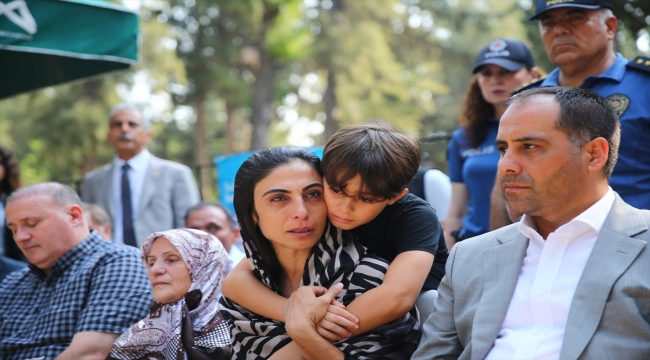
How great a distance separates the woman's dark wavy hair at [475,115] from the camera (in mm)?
4215

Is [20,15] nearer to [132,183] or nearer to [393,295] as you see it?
[132,183]

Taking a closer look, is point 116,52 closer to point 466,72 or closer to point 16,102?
point 16,102

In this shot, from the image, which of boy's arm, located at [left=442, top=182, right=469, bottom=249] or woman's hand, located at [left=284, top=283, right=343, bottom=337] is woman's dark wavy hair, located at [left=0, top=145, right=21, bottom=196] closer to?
boy's arm, located at [left=442, top=182, right=469, bottom=249]

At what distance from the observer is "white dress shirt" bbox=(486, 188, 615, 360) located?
87.7 inches

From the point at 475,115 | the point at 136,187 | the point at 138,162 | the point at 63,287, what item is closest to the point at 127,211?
the point at 136,187

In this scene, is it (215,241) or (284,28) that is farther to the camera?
(284,28)

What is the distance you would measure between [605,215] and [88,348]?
7.96 feet

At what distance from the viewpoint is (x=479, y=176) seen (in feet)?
13.5

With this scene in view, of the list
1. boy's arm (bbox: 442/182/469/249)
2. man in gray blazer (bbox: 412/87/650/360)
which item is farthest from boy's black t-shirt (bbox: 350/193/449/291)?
boy's arm (bbox: 442/182/469/249)

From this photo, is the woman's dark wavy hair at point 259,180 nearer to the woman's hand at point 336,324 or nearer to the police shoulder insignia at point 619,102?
the woman's hand at point 336,324

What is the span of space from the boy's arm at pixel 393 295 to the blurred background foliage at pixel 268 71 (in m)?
11.7

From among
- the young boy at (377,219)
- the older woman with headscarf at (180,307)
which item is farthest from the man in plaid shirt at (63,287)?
the young boy at (377,219)

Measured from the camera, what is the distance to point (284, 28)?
1877cm

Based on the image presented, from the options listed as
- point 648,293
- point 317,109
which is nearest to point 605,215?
point 648,293
